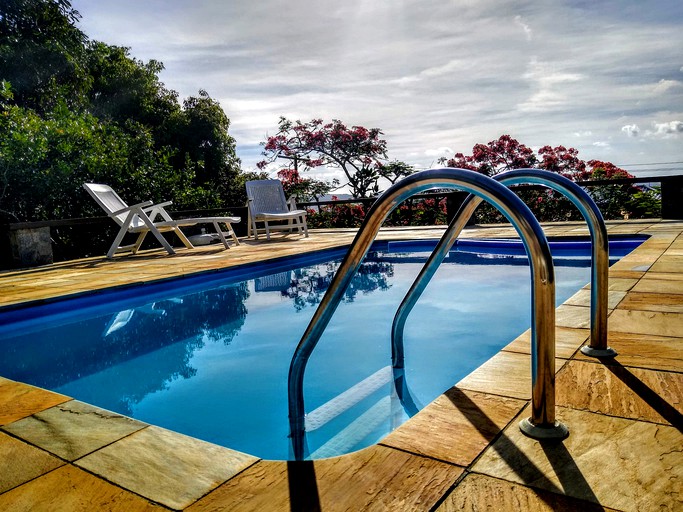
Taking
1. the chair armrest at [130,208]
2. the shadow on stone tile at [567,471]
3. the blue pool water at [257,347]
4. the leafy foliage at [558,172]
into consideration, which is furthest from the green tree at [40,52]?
the shadow on stone tile at [567,471]

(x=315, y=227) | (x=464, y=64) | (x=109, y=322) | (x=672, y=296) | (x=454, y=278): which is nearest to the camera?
(x=672, y=296)

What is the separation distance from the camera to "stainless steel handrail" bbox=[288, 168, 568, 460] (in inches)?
42.8

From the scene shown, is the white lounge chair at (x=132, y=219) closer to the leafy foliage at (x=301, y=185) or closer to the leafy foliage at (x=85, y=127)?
the leafy foliage at (x=85, y=127)

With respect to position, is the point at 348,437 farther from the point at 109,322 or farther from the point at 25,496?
the point at 109,322

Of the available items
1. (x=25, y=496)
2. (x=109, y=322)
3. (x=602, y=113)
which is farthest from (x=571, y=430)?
(x=602, y=113)

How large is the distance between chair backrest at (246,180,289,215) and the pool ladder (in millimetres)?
7654

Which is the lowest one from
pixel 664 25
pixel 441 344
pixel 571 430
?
pixel 441 344

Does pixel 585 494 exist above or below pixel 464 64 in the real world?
below

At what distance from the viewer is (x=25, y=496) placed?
1.08 metres

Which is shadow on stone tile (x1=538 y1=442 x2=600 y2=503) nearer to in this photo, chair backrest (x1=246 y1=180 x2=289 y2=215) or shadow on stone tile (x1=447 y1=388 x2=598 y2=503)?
shadow on stone tile (x1=447 y1=388 x2=598 y2=503)

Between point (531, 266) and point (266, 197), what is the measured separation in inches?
335

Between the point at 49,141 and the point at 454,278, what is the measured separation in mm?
6378

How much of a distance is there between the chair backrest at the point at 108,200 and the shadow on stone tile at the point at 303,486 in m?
6.15

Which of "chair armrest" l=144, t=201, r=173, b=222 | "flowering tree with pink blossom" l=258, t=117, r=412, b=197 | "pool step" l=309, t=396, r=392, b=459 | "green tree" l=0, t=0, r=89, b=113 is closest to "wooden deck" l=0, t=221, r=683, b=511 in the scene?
"pool step" l=309, t=396, r=392, b=459
